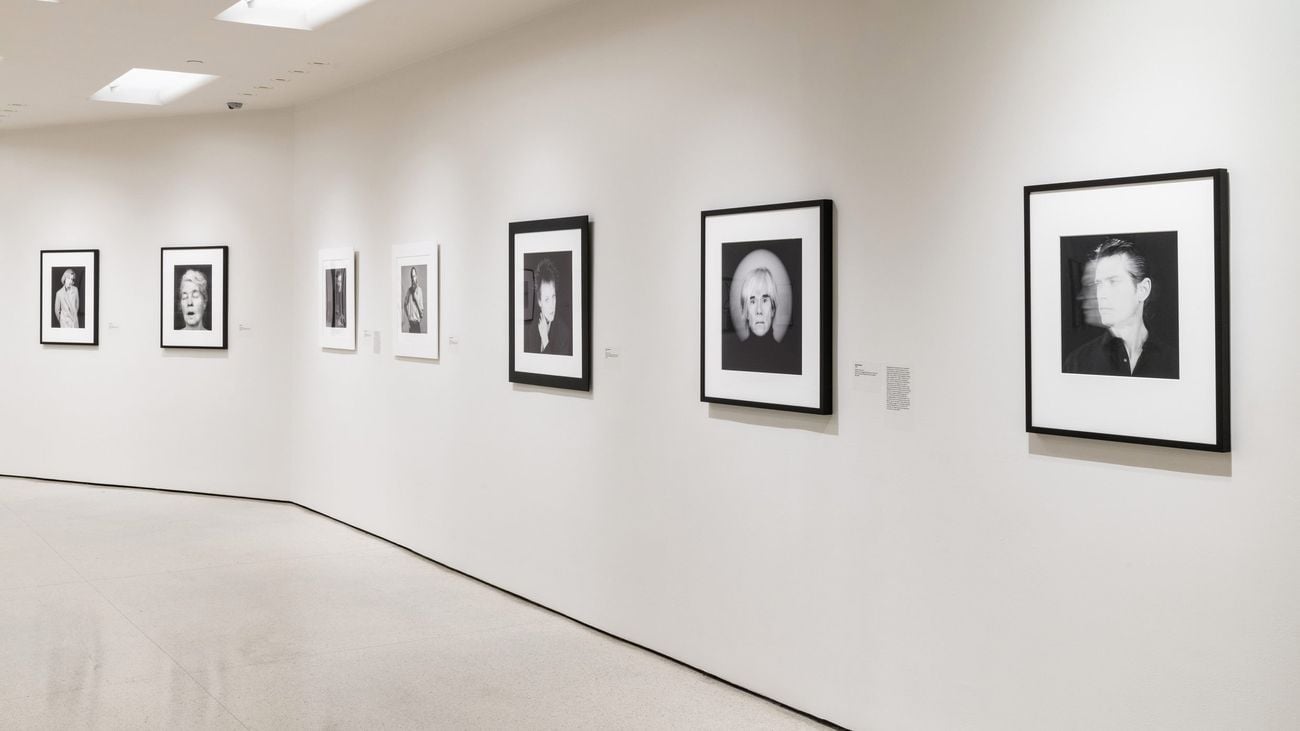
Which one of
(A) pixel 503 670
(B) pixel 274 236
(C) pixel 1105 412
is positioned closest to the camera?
(C) pixel 1105 412

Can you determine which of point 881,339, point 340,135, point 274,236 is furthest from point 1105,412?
point 274,236

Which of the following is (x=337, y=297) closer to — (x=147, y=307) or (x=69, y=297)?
(x=147, y=307)

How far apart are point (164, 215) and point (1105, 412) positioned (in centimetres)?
1295

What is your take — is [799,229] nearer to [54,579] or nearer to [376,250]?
[376,250]

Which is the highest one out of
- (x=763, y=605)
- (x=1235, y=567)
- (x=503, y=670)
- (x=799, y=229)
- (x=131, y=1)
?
(x=131, y=1)

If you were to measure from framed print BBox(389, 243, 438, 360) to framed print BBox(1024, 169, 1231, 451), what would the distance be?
21.9ft

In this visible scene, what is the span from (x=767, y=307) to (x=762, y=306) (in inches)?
2.0

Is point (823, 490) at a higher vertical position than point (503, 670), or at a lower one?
higher

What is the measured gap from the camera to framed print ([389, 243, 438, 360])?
421 inches

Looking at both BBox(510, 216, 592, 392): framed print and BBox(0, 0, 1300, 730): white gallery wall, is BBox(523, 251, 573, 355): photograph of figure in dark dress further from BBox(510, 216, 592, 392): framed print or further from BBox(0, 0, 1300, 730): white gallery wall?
BBox(0, 0, 1300, 730): white gallery wall

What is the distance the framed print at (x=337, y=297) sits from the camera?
12.3 m

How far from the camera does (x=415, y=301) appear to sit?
1100 centimetres

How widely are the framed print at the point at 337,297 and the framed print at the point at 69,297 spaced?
4045 mm

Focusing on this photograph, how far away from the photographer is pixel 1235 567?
4.50 metres
